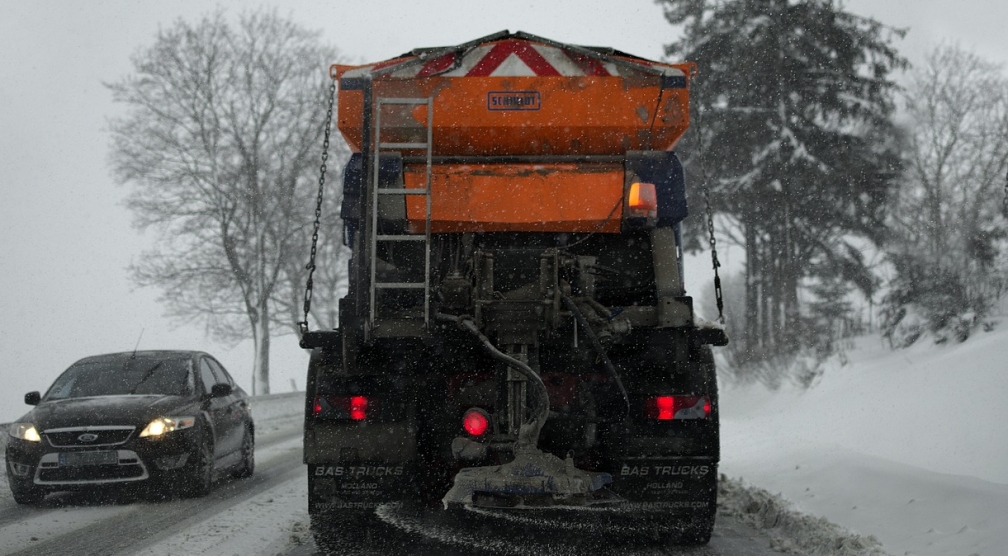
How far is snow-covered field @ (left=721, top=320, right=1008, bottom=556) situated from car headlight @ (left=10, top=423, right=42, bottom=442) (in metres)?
6.45

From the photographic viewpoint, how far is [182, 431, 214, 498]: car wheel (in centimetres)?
969

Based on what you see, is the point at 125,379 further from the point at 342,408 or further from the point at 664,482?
the point at 664,482

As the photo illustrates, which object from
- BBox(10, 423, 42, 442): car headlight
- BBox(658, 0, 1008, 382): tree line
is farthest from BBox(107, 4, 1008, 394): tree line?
BBox(10, 423, 42, 442): car headlight

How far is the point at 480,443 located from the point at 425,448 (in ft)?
2.05

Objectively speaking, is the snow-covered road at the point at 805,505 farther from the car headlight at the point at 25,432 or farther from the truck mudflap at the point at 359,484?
the car headlight at the point at 25,432

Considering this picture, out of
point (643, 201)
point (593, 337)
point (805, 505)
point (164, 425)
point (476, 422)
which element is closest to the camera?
point (593, 337)

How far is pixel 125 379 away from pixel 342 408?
5.25 m

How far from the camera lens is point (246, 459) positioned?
1154 cm

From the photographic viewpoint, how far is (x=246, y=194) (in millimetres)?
33312

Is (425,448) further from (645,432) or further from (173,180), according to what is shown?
(173,180)

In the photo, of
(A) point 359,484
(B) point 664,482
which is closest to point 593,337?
(B) point 664,482

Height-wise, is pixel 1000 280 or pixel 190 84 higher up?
pixel 190 84

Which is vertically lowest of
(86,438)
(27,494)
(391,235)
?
(27,494)

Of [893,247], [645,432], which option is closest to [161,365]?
[645,432]
